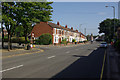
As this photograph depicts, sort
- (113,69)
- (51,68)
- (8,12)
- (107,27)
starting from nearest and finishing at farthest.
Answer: (113,69), (51,68), (8,12), (107,27)

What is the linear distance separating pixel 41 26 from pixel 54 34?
6.49 metres

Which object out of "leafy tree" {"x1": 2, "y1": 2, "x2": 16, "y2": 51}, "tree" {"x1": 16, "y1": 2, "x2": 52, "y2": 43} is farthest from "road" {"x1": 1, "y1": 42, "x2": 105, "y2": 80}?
"tree" {"x1": 16, "y1": 2, "x2": 52, "y2": 43}

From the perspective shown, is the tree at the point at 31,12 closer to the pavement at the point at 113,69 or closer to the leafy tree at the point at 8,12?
the leafy tree at the point at 8,12

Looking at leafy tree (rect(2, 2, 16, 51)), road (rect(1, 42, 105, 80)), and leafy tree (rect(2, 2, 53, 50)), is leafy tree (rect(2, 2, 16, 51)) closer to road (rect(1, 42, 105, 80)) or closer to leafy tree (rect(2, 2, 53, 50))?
leafy tree (rect(2, 2, 53, 50))

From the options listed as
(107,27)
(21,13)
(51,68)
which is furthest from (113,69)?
(107,27)

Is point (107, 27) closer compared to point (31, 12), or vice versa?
point (31, 12)

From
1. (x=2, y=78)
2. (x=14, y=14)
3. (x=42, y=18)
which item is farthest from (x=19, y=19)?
(x=2, y=78)

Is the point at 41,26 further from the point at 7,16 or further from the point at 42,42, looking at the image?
the point at 7,16

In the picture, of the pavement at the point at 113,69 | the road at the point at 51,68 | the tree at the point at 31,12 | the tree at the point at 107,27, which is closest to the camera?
the pavement at the point at 113,69

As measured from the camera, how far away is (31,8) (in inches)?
994

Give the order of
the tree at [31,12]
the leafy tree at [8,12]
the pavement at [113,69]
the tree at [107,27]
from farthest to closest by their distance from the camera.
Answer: the tree at [107,27] < the tree at [31,12] < the leafy tree at [8,12] < the pavement at [113,69]

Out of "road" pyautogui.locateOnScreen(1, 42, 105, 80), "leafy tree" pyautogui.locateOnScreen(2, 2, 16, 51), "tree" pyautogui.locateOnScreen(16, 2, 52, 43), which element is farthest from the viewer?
"tree" pyautogui.locateOnScreen(16, 2, 52, 43)

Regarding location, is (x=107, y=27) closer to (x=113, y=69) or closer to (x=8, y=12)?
(x=8, y=12)

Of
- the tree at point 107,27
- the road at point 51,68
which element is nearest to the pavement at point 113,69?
the road at point 51,68
